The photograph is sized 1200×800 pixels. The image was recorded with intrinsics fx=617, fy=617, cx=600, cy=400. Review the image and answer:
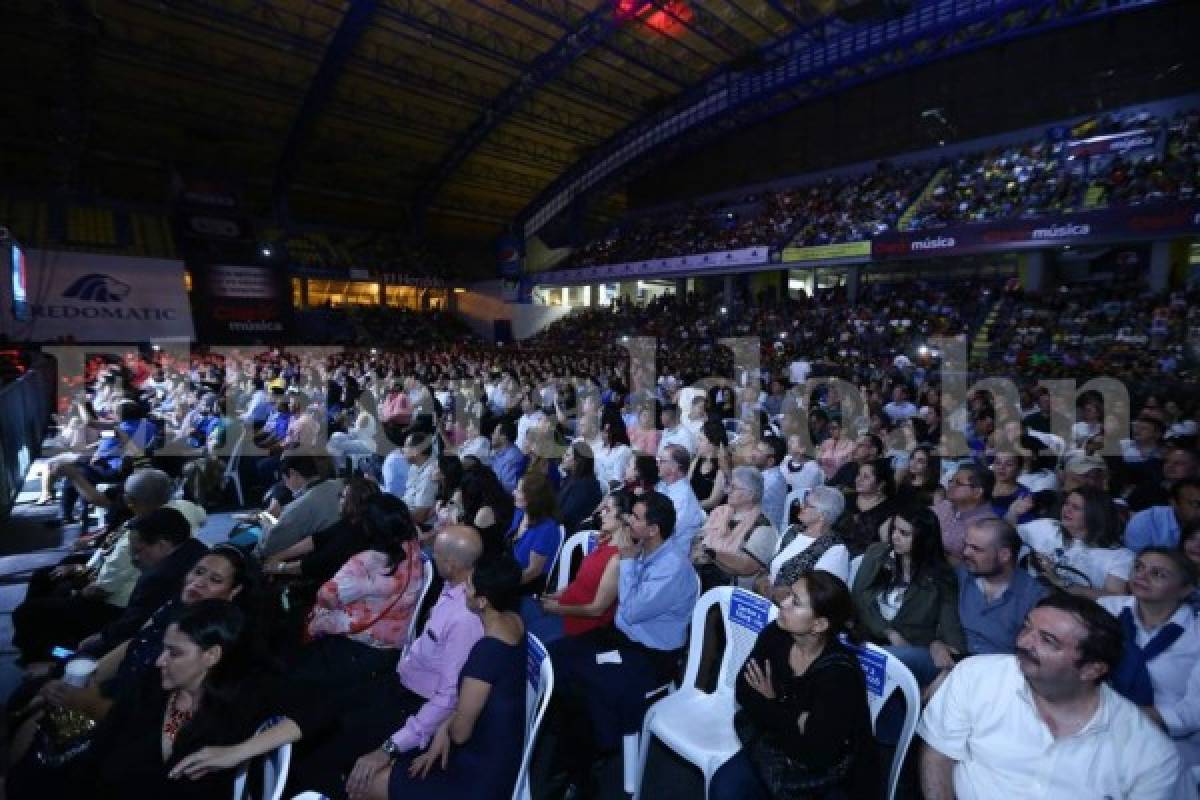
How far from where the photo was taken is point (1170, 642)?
212cm

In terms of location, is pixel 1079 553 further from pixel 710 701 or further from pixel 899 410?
pixel 899 410

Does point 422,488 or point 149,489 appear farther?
point 422,488

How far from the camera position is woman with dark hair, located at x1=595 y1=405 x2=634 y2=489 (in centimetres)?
523

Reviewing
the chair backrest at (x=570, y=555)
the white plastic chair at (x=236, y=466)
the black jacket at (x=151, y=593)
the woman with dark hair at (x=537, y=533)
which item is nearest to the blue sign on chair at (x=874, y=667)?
the chair backrest at (x=570, y=555)

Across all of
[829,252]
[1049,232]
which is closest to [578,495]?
[1049,232]

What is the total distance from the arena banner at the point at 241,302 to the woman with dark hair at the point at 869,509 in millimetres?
20396

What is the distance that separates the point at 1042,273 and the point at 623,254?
13.7 meters

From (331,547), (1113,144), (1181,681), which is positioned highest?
(1113,144)

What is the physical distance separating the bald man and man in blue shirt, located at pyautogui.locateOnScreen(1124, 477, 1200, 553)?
3.37 meters

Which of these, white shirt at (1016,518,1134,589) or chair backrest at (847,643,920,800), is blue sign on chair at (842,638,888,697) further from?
white shirt at (1016,518,1134,589)

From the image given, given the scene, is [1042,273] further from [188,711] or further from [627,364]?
[188,711]

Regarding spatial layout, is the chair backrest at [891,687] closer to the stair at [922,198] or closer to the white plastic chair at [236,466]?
the white plastic chair at [236,466]

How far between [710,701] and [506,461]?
3078 millimetres

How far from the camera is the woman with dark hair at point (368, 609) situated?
2715 millimetres
